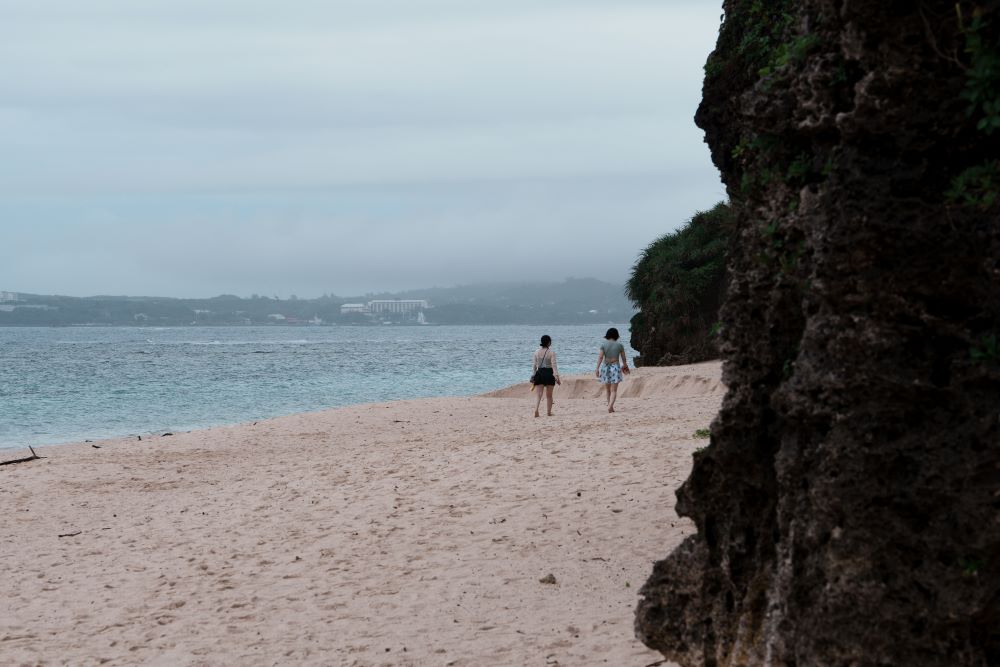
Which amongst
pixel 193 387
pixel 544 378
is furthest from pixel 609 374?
pixel 193 387

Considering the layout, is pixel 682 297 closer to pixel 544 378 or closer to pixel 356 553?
pixel 544 378

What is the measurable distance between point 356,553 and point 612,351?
1072cm

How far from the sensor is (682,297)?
32875 millimetres

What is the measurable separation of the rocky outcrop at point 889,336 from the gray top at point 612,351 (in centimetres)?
1537

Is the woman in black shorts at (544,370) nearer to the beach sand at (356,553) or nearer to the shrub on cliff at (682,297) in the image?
the beach sand at (356,553)

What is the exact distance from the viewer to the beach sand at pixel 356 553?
8023mm

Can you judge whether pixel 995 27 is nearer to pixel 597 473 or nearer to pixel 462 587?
pixel 462 587

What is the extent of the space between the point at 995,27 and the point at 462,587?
21.5 feet

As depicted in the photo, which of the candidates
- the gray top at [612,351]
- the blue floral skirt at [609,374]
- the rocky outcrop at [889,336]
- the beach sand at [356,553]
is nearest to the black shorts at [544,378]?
the blue floral skirt at [609,374]

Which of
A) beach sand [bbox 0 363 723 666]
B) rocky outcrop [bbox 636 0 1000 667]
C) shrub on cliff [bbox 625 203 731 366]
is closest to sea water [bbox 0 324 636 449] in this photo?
shrub on cliff [bbox 625 203 731 366]

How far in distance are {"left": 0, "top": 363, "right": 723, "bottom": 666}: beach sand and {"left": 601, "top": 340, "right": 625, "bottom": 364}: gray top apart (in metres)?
2.59

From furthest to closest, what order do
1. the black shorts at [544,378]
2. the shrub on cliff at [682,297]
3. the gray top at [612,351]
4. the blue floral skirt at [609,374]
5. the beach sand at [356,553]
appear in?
the shrub on cliff at [682,297], the black shorts at [544,378], the blue floral skirt at [609,374], the gray top at [612,351], the beach sand at [356,553]

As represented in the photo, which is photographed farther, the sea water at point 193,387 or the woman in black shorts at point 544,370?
the sea water at point 193,387

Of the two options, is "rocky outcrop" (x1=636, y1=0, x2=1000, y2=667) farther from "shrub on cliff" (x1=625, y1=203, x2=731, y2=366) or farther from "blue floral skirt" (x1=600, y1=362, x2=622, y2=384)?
"shrub on cliff" (x1=625, y1=203, x2=731, y2=366)
